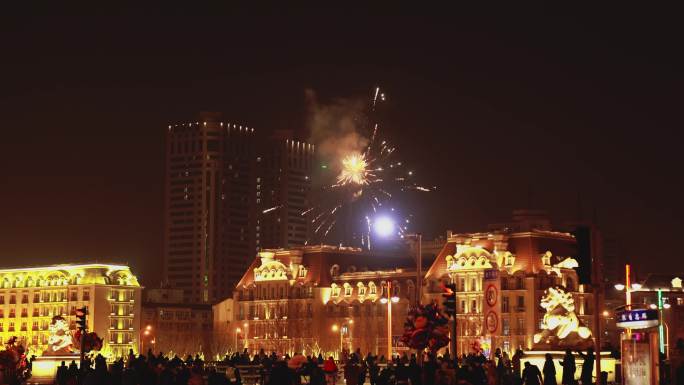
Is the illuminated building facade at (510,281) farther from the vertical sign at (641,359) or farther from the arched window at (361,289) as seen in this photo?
the vertical sign at (641,359)

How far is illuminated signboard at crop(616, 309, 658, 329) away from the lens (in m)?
48.3

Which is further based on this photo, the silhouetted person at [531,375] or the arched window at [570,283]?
the arched window at [570,283]

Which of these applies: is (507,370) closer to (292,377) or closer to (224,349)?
(292,377)

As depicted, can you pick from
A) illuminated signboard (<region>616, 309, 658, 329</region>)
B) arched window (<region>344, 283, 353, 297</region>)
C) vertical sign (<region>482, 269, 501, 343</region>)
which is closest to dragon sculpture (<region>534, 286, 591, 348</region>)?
illuminated signboard (<region>616, 309, 658, 329</region>)

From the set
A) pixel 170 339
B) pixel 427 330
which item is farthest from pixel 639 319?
pixel 170 339

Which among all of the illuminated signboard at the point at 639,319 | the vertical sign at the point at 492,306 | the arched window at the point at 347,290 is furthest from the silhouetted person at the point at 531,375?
the arched window at the point at 347,290

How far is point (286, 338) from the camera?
516 ft

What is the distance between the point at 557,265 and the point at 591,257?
294ft

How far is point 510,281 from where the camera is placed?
134625 mm

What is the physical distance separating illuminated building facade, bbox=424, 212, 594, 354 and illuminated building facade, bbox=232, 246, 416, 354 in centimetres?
1264

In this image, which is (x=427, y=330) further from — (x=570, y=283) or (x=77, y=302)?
(x=77, y=302)

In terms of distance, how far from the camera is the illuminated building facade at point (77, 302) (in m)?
170

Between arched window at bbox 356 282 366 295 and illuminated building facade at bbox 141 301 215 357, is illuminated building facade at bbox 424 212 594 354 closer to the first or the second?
arched window at bbox 356 282 366 295

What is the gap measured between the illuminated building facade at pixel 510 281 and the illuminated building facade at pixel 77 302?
51540 mm
